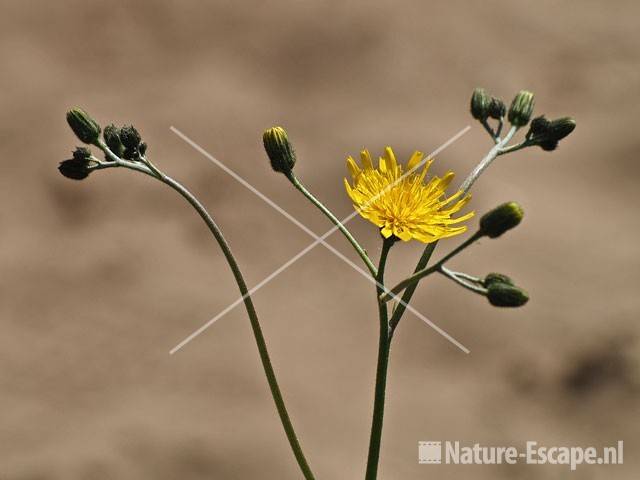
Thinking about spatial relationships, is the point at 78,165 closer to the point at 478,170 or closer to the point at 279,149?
the point at 279,149

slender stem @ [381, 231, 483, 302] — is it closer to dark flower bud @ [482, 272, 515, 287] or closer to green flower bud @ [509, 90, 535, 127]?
dark flower bud @ [482, 272, 515, 287]

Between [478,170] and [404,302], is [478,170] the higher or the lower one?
the higher one

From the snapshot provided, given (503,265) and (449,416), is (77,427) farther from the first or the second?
(503,265)

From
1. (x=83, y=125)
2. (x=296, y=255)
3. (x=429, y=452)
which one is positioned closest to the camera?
(x=83, y=125)

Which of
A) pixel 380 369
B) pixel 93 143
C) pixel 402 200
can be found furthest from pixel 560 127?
pixel 93 143

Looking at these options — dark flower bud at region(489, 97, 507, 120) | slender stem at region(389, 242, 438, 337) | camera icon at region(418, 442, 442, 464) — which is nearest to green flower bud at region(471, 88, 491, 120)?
dark flower bud at region(489, 97, 507, 120)

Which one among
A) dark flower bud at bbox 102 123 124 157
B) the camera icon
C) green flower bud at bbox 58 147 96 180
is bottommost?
the camera icon

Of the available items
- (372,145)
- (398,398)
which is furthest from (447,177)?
(372,145)
